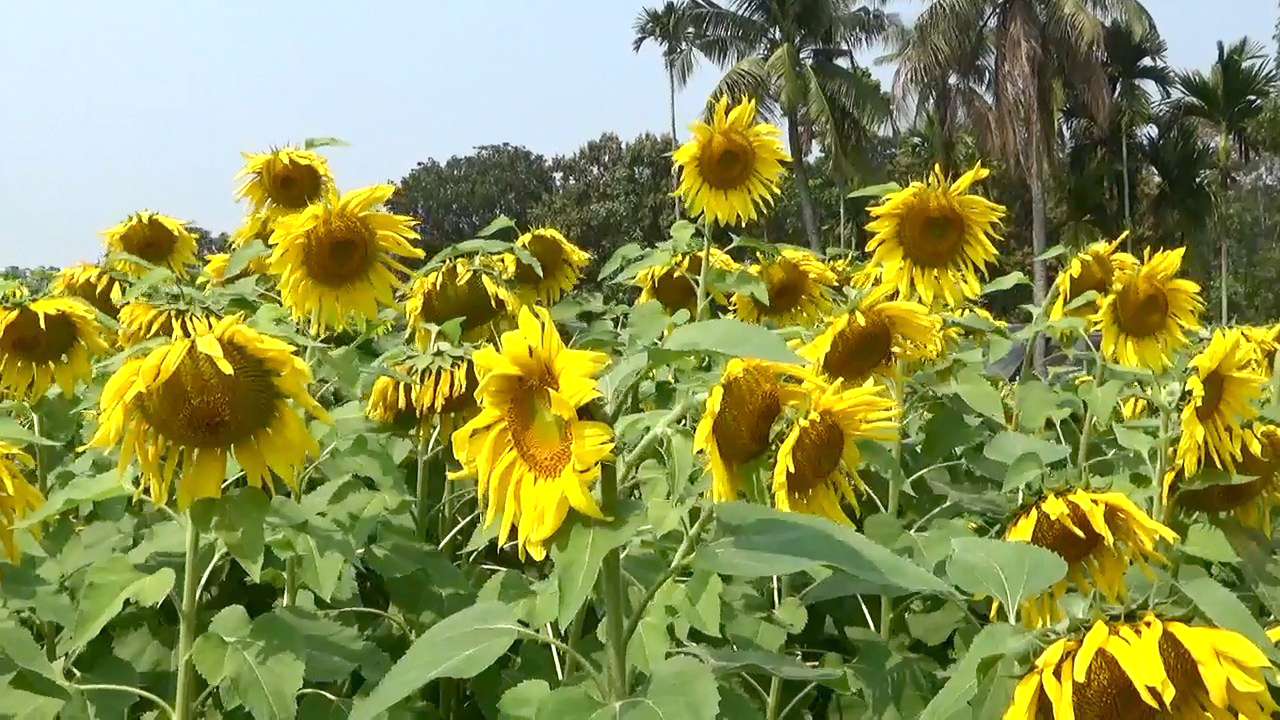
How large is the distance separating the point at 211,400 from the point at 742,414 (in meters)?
0.86

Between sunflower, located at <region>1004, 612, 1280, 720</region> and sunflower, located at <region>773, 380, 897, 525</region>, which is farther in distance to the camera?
sunflower, located at <region>773, 380, 897, 525</region>

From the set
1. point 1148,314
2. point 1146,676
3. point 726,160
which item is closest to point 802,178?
point 726,160

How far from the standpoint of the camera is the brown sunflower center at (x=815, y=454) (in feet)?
6.51

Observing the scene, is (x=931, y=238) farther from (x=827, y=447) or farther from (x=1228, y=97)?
(x=1228, y=97)

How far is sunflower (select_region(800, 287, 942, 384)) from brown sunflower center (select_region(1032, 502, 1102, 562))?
72 cm

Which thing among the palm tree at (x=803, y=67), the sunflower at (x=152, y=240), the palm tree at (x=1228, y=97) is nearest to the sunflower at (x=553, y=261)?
the sunflower at (x=152, y=240)

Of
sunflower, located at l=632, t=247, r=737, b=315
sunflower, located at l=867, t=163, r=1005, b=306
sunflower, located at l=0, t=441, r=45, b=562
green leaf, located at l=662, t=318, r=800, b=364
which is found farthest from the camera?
sunflower, located at l=632, t=247, r=737, b=315

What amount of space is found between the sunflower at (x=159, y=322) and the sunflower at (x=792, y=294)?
2.07 metres

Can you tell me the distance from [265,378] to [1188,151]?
31625mm

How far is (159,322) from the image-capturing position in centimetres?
232

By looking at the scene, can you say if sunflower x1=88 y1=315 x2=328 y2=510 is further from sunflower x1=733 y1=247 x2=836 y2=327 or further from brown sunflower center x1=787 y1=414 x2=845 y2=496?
sunflower x1=733 y1=247 x2=836 y2=327

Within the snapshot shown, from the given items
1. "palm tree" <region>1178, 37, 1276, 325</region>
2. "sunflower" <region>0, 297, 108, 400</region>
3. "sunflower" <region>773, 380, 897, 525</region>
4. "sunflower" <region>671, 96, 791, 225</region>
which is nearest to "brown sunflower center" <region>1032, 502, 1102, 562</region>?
"sunflower" <region>773, 380, 897, 525</region>

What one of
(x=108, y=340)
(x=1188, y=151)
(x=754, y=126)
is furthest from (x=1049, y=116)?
(x=108, y=340)

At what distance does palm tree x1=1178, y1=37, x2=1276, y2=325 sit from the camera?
30000 millimetres
